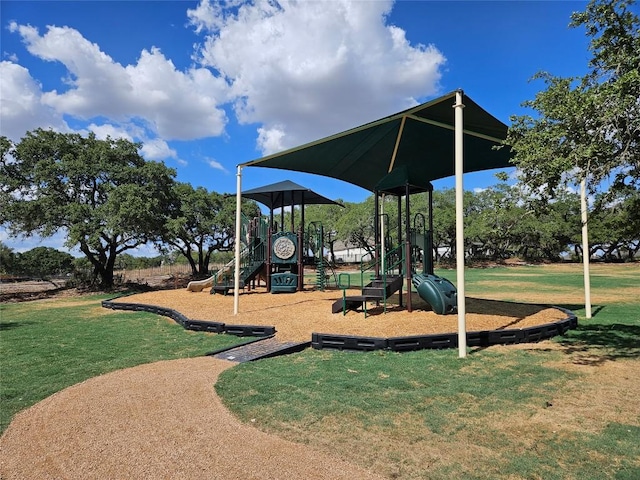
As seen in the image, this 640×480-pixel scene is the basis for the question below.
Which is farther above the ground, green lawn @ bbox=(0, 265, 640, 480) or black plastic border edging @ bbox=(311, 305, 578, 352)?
black plastic border edging @ bbox=(311, 305, 578, 352)

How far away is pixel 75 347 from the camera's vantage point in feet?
30.3

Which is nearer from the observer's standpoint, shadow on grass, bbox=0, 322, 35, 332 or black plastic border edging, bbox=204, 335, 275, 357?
black plastic border edging, bbox=204, 335, 275, 357

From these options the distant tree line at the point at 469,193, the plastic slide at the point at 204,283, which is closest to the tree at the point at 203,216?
the distant tree line at the point at 469,193

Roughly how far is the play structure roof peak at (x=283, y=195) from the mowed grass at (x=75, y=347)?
9374 mm

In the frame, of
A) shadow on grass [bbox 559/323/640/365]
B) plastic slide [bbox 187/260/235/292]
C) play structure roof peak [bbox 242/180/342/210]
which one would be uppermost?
play structure roof peak [bbox 242/180/342/210]

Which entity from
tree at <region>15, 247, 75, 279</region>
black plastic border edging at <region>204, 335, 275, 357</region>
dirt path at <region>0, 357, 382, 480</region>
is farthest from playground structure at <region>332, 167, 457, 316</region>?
tree at <region>15, 247, 75, 279</region>

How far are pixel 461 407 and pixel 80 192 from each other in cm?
2679

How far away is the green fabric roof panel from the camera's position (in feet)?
33.4

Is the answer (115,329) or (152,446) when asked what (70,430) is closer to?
(152,446)

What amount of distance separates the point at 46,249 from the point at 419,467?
57713 millimetres

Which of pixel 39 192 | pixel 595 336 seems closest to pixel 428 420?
pixel 595 336

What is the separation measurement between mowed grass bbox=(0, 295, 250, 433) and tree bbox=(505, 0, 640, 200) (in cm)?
736

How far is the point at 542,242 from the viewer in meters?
51.6

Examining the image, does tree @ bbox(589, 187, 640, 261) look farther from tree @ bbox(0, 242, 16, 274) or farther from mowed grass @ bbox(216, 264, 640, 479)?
tree @ bbox(0, 242, 16, 274)
